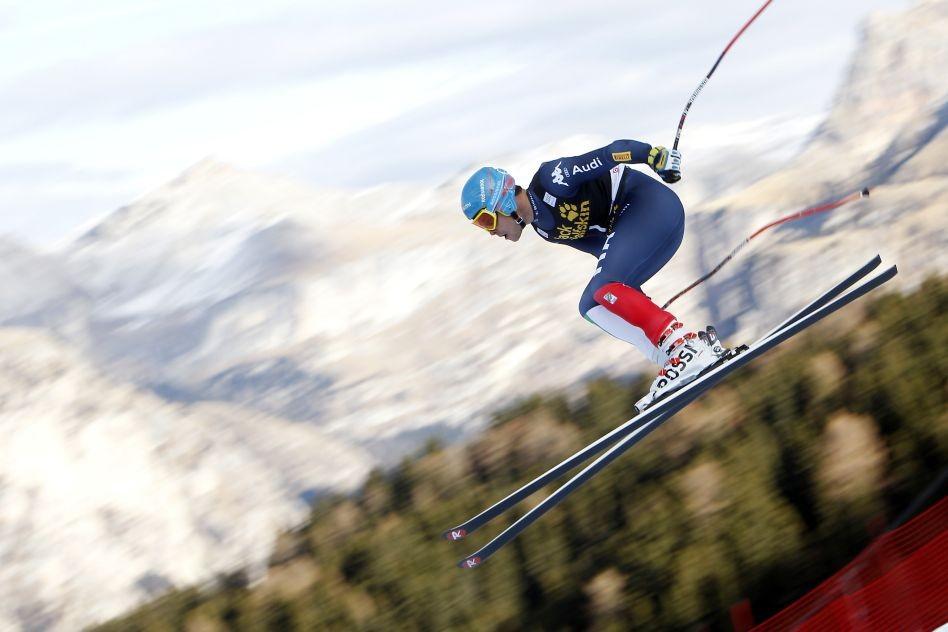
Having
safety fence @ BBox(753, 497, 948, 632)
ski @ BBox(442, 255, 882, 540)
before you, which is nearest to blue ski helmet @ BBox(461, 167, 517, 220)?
ski @ BBox(442, 255, 882, 540)

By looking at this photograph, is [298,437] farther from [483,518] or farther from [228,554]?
[483,518]

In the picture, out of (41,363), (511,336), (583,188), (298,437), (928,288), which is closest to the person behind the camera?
(583,188)

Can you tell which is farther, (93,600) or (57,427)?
(57,427)

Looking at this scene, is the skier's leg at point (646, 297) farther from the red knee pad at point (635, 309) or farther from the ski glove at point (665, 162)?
the ski glove at point (665, 162)

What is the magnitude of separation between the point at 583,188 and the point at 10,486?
405 feet

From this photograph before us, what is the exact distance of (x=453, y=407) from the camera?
9825cm

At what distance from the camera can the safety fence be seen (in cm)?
490

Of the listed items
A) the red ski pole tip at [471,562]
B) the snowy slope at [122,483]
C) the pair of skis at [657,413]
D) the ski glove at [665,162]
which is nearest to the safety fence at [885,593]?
the pair of skis at [657,413]

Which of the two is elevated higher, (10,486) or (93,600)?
(10,486)

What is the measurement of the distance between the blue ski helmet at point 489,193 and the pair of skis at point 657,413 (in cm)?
135

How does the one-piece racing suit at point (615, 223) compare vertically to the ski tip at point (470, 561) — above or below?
above

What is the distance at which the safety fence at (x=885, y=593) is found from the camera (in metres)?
4.90

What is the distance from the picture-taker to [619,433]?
5.75 meters

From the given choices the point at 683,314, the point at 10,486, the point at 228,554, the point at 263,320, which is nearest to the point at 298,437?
the point at 228,554
